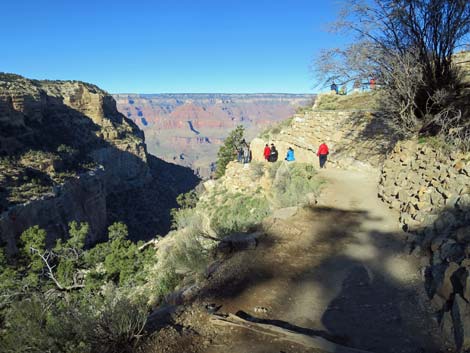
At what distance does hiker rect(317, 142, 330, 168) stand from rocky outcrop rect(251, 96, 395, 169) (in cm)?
42

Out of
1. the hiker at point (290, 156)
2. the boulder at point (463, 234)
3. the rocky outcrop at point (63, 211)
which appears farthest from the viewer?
the rocky outcrop at point (63, 211)

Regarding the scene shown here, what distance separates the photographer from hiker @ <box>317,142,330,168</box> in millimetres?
16688

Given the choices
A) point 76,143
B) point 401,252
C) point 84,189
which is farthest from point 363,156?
point 76,143

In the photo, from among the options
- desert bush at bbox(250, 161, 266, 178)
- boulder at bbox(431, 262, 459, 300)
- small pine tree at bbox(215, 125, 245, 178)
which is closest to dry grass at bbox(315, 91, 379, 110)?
desert bush at bbox(250, 161, 266, 178)

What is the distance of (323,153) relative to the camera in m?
16.8

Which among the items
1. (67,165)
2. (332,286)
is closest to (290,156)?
(332,286)

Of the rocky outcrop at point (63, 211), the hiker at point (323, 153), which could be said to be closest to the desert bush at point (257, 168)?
the hiker at point (323, 153)

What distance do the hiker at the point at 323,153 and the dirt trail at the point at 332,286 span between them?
23.6ft

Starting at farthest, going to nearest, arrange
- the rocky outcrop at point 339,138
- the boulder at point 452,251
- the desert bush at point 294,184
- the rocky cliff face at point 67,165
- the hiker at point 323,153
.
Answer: the rocky cliff face at point 67,165 → the hiker at point 323,153 → the rocky outcrop at point 339,138 → the desert bush at point 294,184 → the boulder at point 452,251

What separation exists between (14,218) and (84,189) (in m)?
17.2

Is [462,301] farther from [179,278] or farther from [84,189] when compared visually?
[84,189]

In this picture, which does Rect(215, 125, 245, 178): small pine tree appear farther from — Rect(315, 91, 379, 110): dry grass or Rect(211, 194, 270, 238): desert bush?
Rect(211, 194, 270, 238): desert bush

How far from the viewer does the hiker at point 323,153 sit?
16.7m

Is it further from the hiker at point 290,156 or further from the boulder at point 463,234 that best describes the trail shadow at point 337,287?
the hiker at point 290,156
